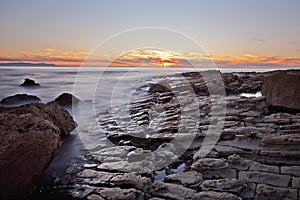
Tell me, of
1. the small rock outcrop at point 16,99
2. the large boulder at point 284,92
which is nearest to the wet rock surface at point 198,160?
the large boulder at point 284,92

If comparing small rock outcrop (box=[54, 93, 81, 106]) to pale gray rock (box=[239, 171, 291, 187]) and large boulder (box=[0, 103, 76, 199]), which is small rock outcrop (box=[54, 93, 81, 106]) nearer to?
large boulder (box=[0, 103, 76, 199])

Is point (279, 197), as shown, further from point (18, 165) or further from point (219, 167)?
point (18, 165)

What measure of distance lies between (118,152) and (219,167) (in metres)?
2.21

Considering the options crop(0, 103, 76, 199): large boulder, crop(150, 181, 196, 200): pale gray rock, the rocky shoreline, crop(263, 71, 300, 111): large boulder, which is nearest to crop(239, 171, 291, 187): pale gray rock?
the rocky shoreline

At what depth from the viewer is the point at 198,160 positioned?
4.50 meters

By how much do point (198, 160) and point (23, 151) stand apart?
2940mm

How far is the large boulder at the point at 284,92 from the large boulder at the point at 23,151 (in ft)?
21.6

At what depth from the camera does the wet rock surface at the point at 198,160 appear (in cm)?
360

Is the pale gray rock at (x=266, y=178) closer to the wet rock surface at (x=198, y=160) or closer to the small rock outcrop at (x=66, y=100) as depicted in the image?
the wet rock surface at (x=198, y=160)

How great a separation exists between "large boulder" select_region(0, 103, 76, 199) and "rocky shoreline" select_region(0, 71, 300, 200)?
0.51m

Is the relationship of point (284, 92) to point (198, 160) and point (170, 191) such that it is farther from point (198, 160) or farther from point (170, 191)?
point (170, 191)

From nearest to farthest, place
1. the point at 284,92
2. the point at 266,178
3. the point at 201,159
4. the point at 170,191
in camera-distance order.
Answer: the point at 170,191, the point at 266,178, the point at 201,159, the point at 284,92

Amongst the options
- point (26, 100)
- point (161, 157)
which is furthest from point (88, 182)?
point (26, 100)

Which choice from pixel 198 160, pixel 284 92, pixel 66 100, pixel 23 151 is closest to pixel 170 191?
pixel 198 160
